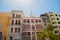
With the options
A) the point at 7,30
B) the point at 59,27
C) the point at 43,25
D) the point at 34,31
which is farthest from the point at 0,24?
the point at 59,27

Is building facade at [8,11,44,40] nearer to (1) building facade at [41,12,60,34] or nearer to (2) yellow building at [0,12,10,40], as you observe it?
(2) yellow building at [0,12,10,40]

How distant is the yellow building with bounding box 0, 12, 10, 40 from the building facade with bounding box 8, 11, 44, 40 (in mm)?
1088

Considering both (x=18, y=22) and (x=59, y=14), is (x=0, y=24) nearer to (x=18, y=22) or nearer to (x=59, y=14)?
(x=18, y=22)

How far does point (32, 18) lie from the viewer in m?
29.4

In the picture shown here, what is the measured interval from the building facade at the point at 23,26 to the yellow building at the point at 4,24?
1088 mm

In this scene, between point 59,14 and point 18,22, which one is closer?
point 18,22

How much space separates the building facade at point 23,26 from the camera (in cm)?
2736

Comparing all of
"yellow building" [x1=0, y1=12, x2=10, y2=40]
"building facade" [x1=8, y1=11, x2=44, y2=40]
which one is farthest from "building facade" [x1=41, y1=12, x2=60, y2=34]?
"yellow building" [x1=0, y1=12, x2=10, y2=40]

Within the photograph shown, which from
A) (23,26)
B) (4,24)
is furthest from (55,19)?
(4,24)

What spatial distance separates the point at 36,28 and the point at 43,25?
1715 millimetres

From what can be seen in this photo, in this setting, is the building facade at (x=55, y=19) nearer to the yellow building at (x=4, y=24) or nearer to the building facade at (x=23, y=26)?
the building facade at (x=23, y=26)

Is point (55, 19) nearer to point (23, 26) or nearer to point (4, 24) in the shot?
point (23, 26)

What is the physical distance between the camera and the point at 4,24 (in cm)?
2906

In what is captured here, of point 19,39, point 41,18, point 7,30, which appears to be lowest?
point 19,39
